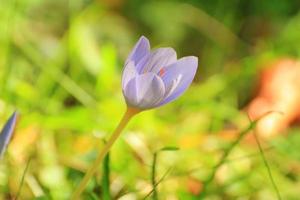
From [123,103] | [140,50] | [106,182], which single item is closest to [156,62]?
[140,50]

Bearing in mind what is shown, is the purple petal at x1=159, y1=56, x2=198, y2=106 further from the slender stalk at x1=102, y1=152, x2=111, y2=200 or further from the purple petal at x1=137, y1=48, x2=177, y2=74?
the slender stalk at x1=102, y1=152, x2=111, y2=200

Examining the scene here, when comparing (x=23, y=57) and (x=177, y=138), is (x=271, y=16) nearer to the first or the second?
(x=23, y=57)

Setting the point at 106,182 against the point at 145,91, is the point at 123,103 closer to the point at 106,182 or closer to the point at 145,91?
the point at 106,182

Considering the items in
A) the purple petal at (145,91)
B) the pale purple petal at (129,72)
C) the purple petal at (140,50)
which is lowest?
the purple petal at (145,91)

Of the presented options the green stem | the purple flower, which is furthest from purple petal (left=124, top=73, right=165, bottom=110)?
the green stem

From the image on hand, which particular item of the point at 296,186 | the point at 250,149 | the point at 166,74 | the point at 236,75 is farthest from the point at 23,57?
the point at 166,74

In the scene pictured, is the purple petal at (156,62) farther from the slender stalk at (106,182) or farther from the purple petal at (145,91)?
the slender stalk at (106,182)

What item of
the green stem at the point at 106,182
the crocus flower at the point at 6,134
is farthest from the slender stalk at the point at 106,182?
the crocus flower at the point at 6,134
